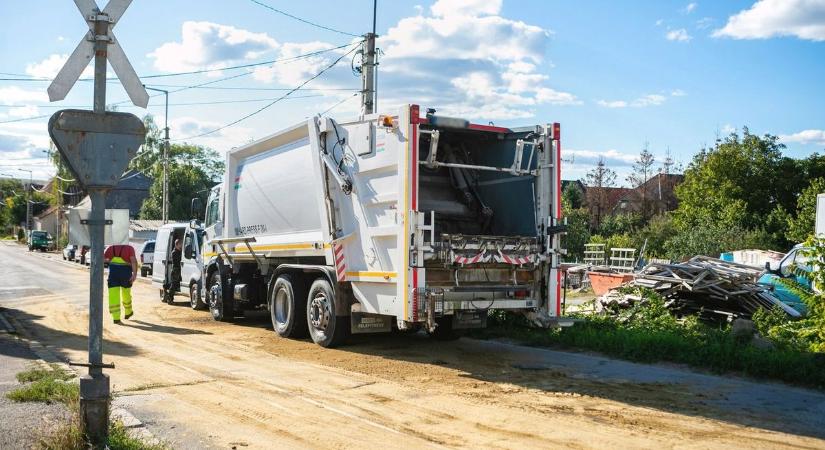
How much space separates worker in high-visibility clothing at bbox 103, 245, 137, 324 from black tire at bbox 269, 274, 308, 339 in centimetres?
335

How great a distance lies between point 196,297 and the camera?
1634 centimetres

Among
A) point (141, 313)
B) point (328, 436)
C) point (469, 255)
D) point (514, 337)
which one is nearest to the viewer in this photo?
point (328, 436)

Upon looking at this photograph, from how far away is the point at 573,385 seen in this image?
315 inches

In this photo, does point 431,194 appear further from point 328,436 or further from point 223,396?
point 328,436

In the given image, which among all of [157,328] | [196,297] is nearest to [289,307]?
[157,328]

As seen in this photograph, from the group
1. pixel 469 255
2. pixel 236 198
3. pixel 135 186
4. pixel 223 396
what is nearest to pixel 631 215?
pixel 236 198

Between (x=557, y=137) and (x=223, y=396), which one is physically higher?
(x=557, y=137)

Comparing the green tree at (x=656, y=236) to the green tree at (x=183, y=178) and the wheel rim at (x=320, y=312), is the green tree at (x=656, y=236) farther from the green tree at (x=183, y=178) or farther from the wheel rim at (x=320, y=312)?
the green tree at (x=183, y=178)

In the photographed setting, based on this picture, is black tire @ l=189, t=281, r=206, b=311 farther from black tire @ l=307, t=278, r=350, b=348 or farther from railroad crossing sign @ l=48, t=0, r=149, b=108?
railroad crossing sign @ l=48, t=0, r=149, b=108

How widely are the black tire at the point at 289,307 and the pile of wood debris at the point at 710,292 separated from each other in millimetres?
5310

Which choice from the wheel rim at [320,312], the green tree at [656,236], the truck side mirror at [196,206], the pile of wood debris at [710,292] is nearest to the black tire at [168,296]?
the truck side mirror at [196,206]

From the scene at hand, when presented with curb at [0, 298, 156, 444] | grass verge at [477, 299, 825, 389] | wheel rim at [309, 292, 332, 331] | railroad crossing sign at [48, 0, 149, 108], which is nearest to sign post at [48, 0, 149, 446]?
railroad crossing sign at [48, 0, 149, 108]

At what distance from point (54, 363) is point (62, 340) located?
255 centimetres

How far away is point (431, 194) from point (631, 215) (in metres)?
30.1
